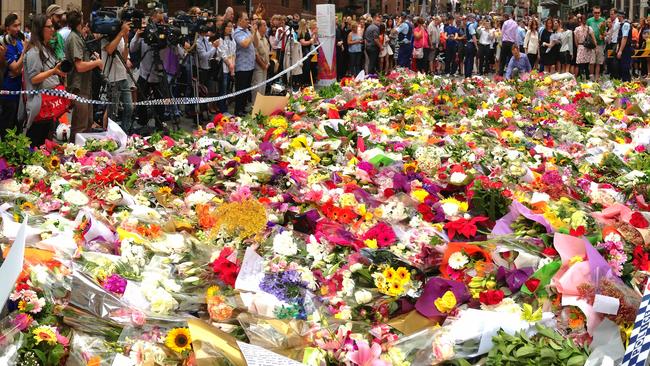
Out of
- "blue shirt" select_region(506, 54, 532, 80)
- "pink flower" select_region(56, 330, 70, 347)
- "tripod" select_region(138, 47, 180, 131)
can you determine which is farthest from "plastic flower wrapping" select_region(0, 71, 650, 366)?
"blue shirt" select_region(506, 54, 532, 80)

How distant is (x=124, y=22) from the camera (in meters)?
9.49

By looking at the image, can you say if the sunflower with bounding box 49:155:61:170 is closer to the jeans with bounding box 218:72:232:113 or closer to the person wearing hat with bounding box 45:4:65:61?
the person wearing hat with bounding box 45:4:65:61

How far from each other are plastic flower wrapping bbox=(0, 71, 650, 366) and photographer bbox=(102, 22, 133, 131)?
2211mm

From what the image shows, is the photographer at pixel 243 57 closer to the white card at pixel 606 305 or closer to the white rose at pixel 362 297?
the white rose at pixel 362 297

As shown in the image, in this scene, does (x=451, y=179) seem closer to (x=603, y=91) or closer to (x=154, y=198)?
(x=154, y=198)

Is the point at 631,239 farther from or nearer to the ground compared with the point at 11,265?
nearer to the ground

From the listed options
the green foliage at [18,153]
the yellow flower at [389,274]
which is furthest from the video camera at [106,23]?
the yellow flower at [389,274]

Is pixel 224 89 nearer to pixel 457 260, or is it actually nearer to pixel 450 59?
pixel 457 260

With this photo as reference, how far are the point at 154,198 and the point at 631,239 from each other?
3.22m

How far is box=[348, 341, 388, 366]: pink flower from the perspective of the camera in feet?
10.7

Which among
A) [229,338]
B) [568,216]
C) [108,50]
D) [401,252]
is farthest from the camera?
[108,50]

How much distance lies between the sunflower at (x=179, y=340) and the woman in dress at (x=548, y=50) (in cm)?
1705

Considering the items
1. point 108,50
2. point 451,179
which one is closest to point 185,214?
point 451,179

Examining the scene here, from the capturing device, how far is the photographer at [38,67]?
8.12 m
